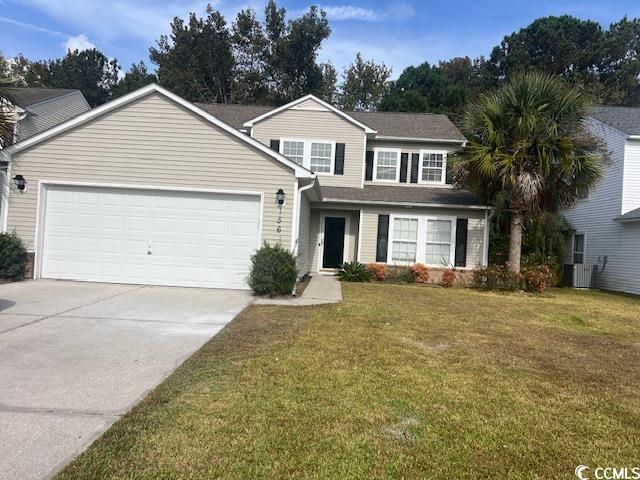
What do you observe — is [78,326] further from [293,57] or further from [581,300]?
[293,57]

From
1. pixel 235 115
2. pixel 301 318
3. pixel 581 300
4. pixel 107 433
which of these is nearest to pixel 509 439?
pixel 107 433

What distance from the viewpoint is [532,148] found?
45.8 ft

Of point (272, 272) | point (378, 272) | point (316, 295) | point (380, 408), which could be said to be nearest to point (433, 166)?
point (378, 272)

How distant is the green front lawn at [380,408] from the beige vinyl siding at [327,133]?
400 inches

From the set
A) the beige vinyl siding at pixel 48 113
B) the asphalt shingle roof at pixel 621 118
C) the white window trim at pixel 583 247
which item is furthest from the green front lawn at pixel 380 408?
the beige vinyl siding at pixel 48 113

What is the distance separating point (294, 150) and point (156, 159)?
6647mm

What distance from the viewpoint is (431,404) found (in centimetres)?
446

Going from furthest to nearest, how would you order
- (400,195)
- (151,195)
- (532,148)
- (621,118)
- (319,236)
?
(621,118)
(319,236)
(400,195)
(532,148)
(151,195)

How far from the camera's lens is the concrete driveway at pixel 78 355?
141 inches

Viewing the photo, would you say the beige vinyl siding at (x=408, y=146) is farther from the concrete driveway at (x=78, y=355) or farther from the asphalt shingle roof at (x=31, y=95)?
the asphalt shingle roof at (x=31, y=95)

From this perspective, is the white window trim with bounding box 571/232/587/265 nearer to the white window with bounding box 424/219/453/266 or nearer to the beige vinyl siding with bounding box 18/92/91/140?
the white window with bounding box 424/219/453/266

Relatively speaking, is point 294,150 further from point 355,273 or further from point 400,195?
point 355,273

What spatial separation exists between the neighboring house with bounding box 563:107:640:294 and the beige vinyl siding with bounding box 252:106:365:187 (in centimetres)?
795

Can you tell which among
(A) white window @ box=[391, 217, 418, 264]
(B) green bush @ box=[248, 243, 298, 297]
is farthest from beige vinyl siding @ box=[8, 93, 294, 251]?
(A) white window @ box=[391, 217, 418, 264]
